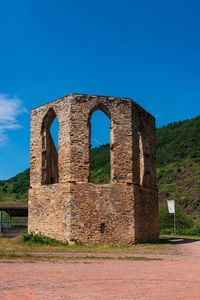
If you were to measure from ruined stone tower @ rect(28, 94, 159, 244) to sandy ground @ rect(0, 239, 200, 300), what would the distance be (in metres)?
5.41

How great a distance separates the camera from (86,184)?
15.5 meters

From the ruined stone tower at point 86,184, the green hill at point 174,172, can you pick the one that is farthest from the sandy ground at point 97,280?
the green hill at point 174,172

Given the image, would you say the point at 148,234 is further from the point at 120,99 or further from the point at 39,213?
the point at 120,99

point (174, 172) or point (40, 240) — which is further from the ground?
point (174, 172)

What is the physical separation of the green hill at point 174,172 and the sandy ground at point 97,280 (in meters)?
31.2

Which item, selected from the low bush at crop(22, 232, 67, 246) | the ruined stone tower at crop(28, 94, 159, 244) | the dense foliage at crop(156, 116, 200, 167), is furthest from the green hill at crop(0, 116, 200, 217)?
the low bush at crop(22, 232, 67, 246)

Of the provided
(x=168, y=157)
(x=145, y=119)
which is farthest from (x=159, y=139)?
(x=145, y=119)

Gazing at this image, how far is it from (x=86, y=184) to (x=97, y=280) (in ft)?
28.0

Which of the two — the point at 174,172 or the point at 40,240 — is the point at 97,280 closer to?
the point at 40,240

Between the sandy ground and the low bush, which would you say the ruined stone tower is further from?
the sandy ground

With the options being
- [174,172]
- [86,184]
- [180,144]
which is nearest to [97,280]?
[86,184]

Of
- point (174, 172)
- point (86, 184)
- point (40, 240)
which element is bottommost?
point (40, 240)

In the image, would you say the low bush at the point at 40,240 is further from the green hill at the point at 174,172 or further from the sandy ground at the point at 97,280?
the green hill at the point at 174,172

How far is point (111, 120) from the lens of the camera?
53.8 ft
